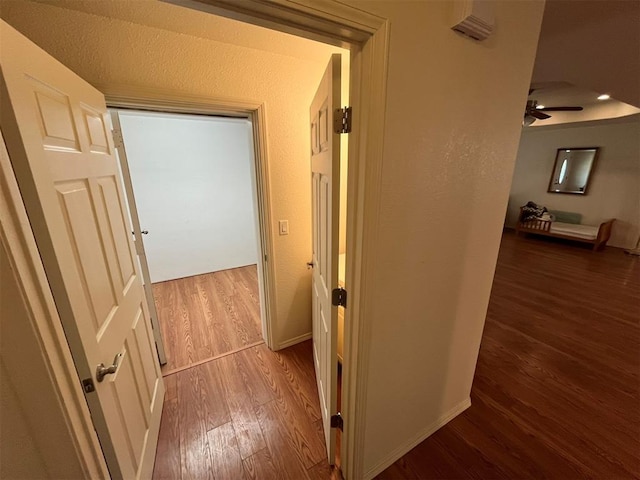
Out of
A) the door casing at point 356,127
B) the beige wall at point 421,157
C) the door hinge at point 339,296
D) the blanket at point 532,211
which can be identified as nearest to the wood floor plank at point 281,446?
the beige wall at point 421,157

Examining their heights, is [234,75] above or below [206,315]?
above

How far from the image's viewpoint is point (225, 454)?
4.65 ft

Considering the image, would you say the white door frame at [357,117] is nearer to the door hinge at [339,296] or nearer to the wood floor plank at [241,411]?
the door hinge at [339,296]

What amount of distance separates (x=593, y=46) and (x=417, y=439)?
2.72m

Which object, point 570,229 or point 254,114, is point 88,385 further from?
point 570,229

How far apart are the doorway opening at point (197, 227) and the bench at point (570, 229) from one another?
601 cm

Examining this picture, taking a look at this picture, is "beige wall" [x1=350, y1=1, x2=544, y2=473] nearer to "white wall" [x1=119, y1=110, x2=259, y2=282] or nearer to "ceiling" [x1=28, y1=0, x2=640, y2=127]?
"ceiling" [x1=28, y1=0, x2=640, y2=127]

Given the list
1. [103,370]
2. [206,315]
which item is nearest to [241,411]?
[103,370]

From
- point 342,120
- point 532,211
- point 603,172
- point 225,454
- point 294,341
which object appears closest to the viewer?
point 342,120

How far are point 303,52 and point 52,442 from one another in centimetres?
212

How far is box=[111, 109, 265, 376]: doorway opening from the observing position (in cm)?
261

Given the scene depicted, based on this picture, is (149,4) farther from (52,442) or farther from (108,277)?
(52,442)

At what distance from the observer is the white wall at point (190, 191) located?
122 inches

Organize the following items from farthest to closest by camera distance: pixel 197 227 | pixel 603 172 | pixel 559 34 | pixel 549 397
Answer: pixel 603 172 → pixel 197 227 → pixel 549 397 → pixel 559 34
